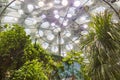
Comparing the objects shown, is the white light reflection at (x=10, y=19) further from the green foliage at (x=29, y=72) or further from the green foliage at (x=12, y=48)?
the green foliage at (x=29, y=72)

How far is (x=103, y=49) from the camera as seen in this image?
125 inches

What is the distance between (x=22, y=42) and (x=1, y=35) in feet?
0.61

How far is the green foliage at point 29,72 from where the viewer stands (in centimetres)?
204

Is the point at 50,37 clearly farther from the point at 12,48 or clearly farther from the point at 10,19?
the point at 12,48

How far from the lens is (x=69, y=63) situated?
285 centimetres

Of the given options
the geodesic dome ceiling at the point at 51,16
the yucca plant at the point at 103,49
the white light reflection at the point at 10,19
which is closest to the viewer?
the yucca plant at the point at 103,49

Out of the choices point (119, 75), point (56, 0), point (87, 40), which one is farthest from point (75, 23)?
point (119, 75)

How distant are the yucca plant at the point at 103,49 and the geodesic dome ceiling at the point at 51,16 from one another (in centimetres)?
310

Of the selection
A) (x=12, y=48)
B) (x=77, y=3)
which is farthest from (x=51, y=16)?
(x=12, y=48)

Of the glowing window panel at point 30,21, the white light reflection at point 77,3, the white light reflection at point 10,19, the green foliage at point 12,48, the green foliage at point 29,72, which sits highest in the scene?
the green foliage at point 12,48

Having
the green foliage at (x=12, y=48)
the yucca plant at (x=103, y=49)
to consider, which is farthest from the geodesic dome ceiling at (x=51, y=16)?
the green foliage at (x=12, y=48)

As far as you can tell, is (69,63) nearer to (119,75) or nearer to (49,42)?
(119,75)

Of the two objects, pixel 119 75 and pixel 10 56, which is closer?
pixel 10 56

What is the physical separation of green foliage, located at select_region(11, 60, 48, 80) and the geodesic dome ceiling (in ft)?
14.2
